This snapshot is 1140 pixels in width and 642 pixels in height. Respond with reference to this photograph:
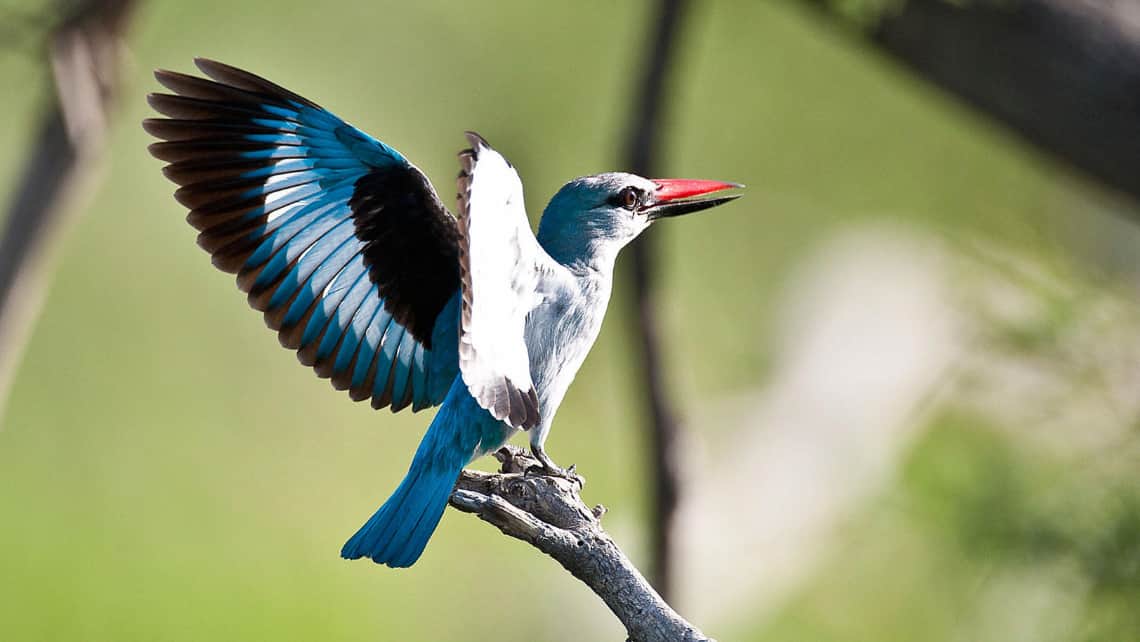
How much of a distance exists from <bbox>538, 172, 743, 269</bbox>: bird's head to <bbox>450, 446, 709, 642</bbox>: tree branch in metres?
0.24

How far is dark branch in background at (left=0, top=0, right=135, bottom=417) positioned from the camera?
2068mm

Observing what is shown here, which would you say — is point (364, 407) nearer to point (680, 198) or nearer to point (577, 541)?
point (680, 198)

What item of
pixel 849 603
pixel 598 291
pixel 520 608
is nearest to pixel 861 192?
pixel 849 603

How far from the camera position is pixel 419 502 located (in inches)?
43.1

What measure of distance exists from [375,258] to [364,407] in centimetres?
336

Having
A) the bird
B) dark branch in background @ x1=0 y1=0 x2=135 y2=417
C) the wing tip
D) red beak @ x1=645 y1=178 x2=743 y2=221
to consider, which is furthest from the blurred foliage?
the wing tip

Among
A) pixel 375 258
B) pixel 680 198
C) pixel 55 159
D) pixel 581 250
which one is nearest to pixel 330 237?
pixel 375 258

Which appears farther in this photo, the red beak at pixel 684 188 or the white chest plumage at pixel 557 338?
the red beak at pixel 684 188

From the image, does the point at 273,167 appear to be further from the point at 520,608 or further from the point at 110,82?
the point at 520,608

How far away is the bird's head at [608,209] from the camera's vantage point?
4.07 feet

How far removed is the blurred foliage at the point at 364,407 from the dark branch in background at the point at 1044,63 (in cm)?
107

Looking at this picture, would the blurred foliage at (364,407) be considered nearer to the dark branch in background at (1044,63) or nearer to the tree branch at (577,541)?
the dark branch in background at (1044,63)

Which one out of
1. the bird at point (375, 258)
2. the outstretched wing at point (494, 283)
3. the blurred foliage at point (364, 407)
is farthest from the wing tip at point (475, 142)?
the blurred foliage at point (364, 407)

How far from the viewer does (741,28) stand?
15.0 feet
